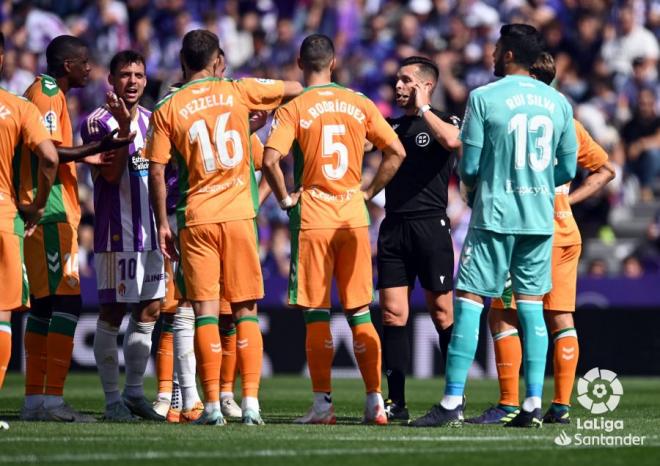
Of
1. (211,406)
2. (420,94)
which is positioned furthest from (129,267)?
(420,94)

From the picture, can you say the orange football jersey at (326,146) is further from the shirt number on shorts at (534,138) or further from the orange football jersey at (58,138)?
the orange football jersey at (58,138)

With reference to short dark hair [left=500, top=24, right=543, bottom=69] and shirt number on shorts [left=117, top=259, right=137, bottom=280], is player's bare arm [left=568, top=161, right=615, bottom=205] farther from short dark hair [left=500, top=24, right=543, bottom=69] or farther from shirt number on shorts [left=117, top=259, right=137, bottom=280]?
shirt number on shorts [left=117, top=259, right=137, bottom=280]

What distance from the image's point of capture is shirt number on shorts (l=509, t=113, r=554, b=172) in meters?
9.00

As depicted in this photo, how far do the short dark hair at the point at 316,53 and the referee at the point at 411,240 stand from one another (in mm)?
883

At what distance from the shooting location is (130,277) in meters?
10.5

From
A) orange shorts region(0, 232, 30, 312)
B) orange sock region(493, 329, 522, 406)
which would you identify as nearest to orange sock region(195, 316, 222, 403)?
orange shorts region(0, 232, 30, 312)

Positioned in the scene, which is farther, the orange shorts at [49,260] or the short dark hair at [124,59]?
the short dark hair at [124,59]

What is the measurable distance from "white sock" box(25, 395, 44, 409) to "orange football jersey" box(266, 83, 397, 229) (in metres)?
2.37

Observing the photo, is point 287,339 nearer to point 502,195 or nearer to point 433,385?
point 433,385

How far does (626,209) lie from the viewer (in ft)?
67.8

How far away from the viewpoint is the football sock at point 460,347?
29.7 feet

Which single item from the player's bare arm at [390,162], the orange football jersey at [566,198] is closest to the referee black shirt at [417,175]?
the player's bare arm at [390,162]

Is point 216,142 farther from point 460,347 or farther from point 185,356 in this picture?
point 460,347

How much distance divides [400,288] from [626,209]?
10840 mm
